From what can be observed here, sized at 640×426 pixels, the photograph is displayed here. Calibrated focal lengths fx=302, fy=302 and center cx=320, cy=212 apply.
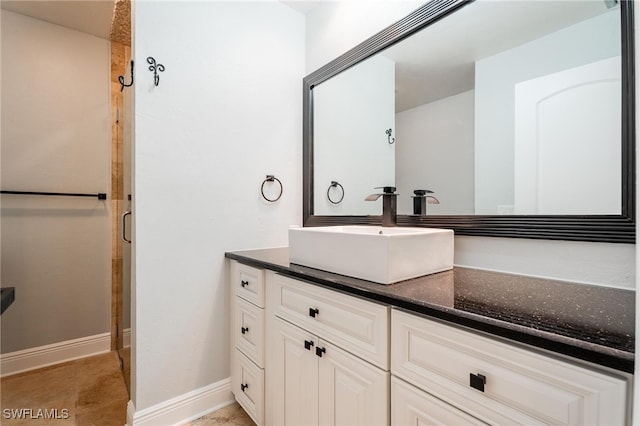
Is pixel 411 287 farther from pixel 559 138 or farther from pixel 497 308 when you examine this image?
pixel 559 138

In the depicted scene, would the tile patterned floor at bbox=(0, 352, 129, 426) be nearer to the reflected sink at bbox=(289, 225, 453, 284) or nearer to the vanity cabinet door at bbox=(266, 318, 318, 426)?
the vanity cabinet door at bbox=(266, 318, 318, 426)

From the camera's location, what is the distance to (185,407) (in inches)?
58.9

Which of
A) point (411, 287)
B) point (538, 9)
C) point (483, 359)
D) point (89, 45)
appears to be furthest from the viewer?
point (89, 45)

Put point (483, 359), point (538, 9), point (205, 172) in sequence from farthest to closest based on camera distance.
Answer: point (205, 172)
point (538, 9)
point (483, 359)

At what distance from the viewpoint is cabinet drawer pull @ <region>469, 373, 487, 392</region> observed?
64 cm

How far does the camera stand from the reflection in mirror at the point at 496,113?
3.00 ft

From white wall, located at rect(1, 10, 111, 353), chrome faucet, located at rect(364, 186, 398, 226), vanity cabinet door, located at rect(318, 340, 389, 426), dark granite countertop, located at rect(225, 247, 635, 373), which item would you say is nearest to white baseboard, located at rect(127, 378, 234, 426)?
vanity cabinet door, located at rect(318, 340, 389, 426)

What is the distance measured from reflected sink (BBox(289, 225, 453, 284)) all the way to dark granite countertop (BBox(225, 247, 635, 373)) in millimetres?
34

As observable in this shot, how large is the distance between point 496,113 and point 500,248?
0.51 metres

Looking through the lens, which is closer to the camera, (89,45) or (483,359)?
(483,359)

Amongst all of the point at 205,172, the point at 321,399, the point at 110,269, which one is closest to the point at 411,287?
the point at 321,399

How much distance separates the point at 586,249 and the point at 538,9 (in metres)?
0.82

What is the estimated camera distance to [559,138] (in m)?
0.98

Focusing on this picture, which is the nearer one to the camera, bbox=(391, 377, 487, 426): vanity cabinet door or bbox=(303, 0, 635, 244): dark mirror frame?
bbox=(391, 377, 487, 426): vanity cabinet door
